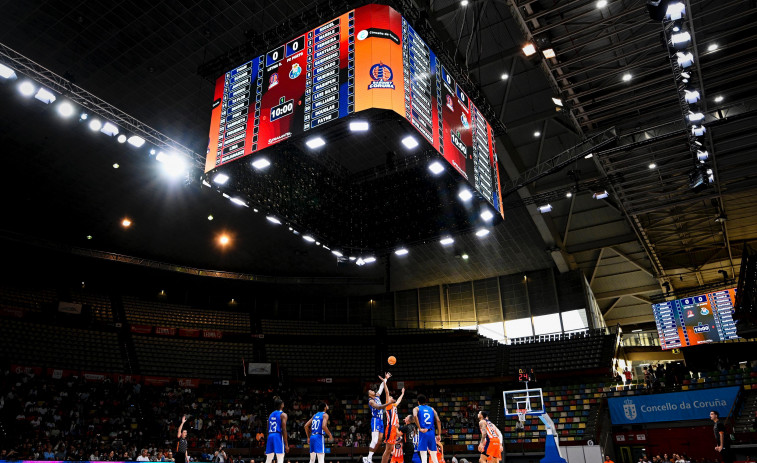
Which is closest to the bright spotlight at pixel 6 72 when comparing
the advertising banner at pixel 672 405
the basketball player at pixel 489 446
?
the basketball player at pixel 489 446

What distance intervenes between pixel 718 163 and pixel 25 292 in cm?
3412

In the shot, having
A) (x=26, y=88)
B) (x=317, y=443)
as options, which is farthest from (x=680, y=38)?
(x=26, y=88)

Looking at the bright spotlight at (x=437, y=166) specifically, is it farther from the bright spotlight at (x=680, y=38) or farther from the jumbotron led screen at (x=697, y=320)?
the jumbotron led screen at (x=697, y=320)

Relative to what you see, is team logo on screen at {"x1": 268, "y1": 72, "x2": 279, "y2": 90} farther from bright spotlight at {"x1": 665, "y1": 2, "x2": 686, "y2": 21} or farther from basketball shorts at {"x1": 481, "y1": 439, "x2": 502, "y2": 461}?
basketball shorts at {"x1": 481, "y1": 439, "x2": 502, "y2": 461}

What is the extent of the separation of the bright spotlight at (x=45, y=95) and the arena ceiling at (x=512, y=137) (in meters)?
2.50

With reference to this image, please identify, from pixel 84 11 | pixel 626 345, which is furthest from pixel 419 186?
pixel 626 345

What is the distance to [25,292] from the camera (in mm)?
27969

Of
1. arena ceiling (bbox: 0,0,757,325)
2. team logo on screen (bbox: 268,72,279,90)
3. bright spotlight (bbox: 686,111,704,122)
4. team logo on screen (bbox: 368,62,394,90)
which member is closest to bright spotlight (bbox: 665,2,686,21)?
arena ceiling (bbox: 0,0,757,325)

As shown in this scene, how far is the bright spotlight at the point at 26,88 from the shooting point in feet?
44.8

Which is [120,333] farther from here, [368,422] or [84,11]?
[84,11]

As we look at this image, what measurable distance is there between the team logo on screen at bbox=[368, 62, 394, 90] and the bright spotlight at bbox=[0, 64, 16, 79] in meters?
9.96

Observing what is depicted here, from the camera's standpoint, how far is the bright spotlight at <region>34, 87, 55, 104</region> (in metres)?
14.0

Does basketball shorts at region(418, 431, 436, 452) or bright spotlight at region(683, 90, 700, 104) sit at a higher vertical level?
bright spotlight at region(683, 90, 700, 104)

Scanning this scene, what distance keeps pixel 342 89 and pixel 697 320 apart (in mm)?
24660
